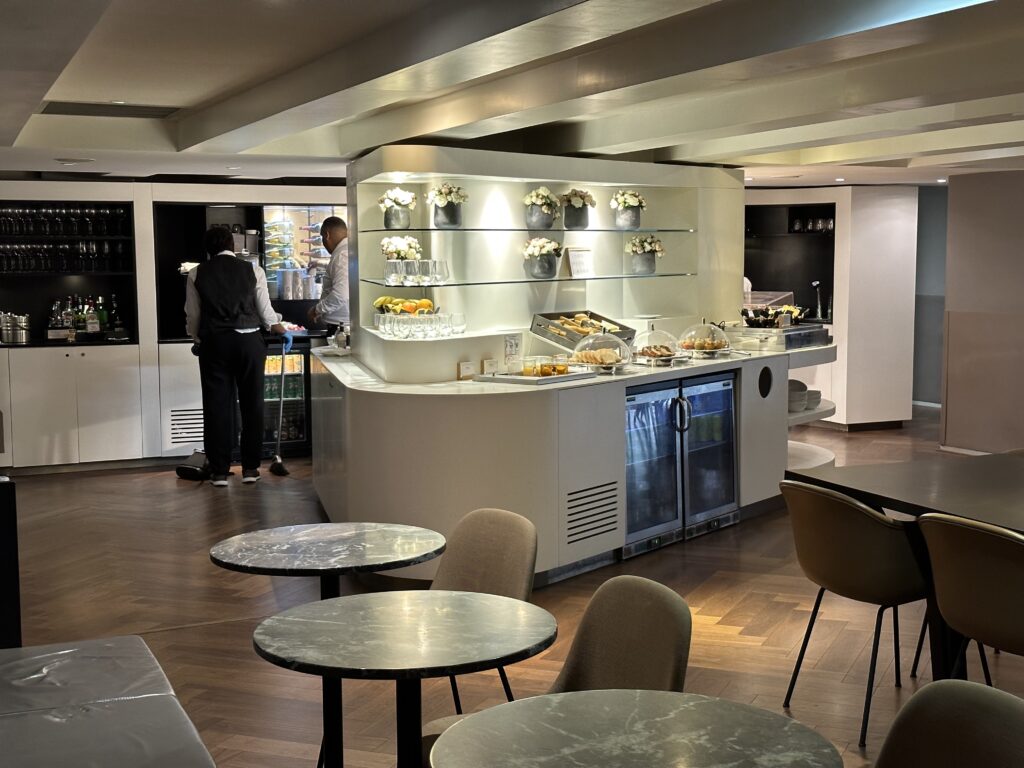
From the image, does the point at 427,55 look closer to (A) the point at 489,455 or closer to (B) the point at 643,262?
(A) the point at 489,455

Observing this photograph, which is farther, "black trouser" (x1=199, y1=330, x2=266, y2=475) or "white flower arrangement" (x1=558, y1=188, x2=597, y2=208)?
"black trouser" (x1=199, y1=330, x2=266, y2=475)

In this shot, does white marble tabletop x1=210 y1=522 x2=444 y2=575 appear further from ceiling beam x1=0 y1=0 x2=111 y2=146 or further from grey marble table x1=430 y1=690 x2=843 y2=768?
ceiling beam x1=0 y1=0 x2=111 y2=146

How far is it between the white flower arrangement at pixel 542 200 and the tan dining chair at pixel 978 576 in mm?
4244

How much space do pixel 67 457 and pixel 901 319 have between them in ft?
26.3

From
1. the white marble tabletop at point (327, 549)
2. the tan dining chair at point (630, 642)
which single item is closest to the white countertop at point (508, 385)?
the white marble tabletop at point (327, 549)

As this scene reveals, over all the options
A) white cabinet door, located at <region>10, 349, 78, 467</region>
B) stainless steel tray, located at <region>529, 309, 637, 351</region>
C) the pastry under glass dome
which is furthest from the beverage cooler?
white cabinet door, located at <region>10, 349, 78, 467</region>

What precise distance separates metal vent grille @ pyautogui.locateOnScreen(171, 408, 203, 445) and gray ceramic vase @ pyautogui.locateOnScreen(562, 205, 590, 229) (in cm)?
381

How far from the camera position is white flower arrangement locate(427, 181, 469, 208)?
6871 millimetres

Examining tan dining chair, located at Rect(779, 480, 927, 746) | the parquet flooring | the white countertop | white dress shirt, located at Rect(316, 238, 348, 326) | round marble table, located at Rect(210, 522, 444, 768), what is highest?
white dress shirt, located at Rect(316, 238, 348, 326)

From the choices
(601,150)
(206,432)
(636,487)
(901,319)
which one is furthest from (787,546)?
(901,319)

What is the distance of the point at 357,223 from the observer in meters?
7.31

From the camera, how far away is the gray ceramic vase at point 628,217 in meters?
8.20

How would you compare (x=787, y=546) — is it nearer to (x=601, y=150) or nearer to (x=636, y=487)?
(x=636, y=487)

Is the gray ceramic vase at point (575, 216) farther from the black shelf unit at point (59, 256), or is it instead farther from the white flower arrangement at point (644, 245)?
the black shelf unit at point (59, 256)
